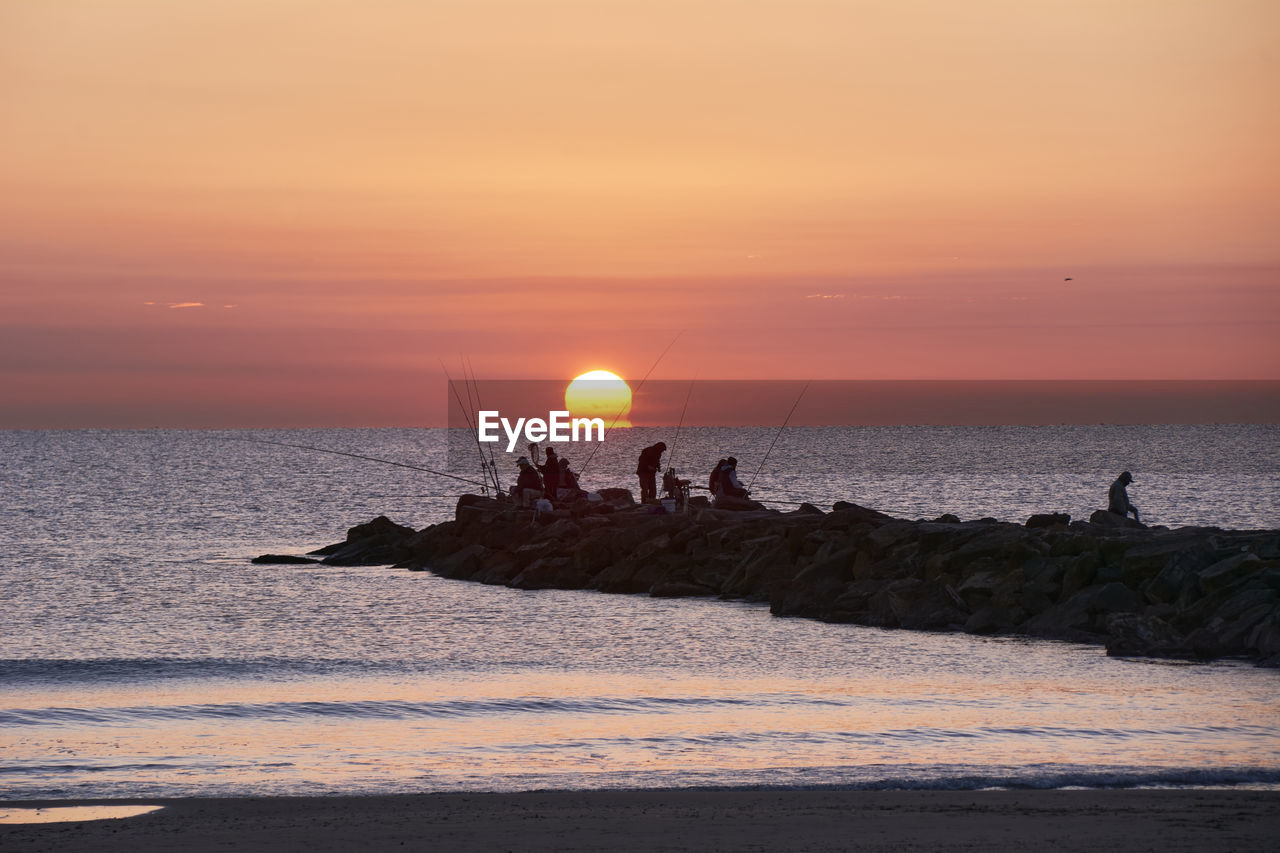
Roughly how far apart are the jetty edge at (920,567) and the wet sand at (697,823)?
7443mm

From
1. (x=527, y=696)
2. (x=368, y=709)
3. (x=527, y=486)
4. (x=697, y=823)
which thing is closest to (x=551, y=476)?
(x=527, y=486)

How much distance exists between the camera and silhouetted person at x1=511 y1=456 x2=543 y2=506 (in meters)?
28.4

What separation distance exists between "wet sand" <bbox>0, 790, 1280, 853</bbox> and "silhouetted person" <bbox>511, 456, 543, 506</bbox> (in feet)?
61.5

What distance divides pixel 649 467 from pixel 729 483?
2078 mm

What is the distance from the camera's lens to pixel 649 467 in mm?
27375

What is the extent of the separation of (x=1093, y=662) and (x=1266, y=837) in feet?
25.8

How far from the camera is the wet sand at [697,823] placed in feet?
26.9

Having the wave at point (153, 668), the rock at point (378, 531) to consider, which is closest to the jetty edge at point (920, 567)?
the rock at point (378, 531)

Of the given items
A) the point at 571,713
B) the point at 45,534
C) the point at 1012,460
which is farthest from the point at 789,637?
the point at 1012,460

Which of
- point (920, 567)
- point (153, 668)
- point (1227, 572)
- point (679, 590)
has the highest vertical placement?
point (1227, 572)

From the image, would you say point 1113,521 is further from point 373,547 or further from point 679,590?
point 373,547

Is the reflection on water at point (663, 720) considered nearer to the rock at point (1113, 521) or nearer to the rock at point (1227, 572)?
the rock at point (1227, 572)

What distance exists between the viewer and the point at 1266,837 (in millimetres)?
8164

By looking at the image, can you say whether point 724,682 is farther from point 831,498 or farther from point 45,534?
point 831,498
